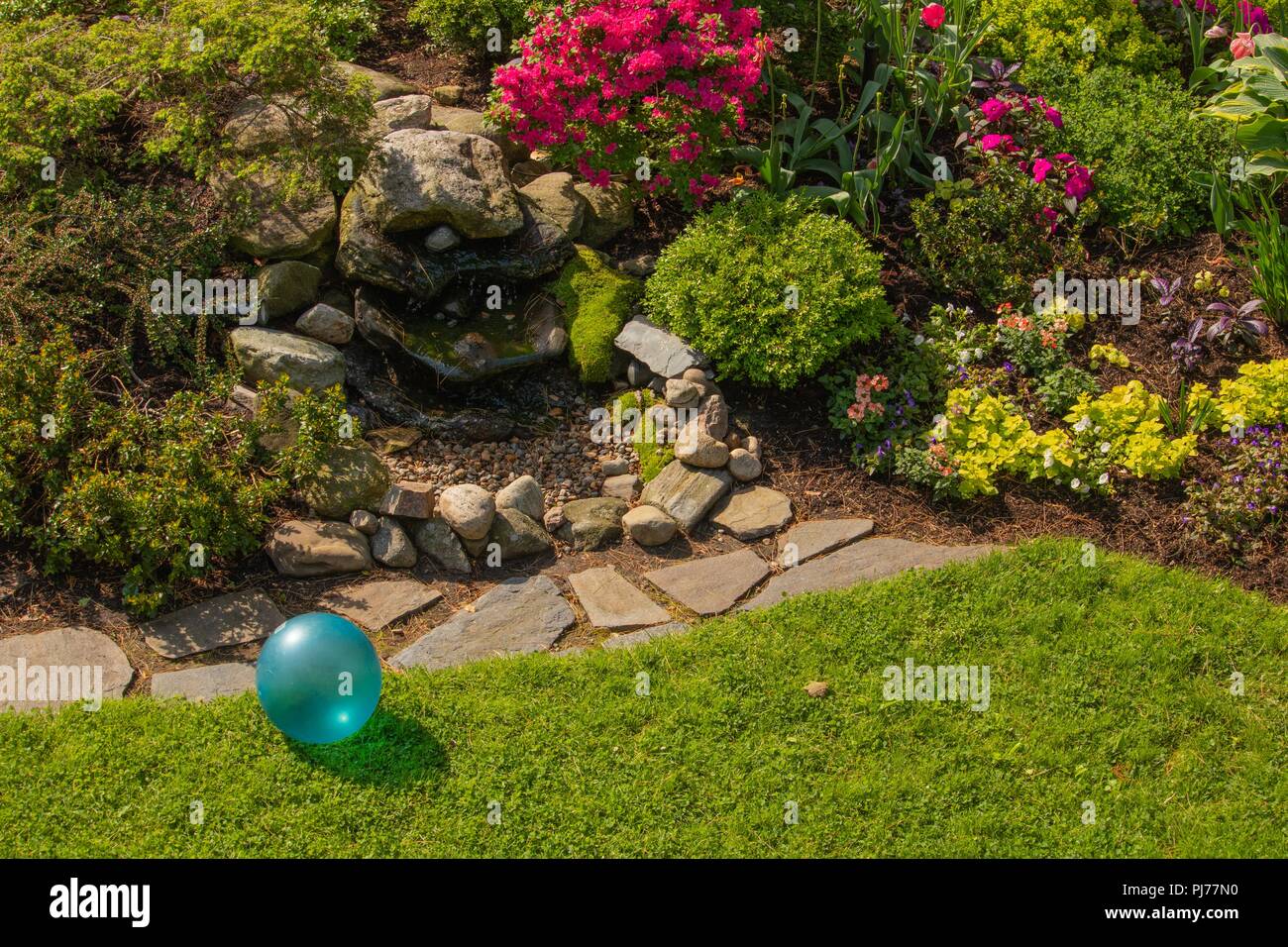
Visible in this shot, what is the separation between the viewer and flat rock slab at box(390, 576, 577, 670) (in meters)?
5.59

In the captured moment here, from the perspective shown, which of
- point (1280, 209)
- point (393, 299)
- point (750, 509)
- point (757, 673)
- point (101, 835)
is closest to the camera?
point (101, 835)

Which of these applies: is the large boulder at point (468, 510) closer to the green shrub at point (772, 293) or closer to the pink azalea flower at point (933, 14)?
the green shrub at point (772, 293)

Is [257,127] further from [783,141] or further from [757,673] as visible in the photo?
[757,673]

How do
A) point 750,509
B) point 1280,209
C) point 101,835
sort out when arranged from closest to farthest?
point 101,835 → point 750,509 → point 1280,209

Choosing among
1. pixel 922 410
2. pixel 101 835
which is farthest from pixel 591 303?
pixel 101 835

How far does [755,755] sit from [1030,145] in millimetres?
4871

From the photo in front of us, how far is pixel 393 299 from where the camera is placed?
699 cm

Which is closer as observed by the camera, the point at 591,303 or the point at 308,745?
the point at 308,745

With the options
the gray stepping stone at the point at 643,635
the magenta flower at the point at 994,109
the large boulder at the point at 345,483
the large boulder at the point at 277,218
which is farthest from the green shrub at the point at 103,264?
the magenta flower at the point at 994,109

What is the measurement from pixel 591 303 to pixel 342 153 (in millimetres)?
1715

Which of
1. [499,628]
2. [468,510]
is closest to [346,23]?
[468,510]

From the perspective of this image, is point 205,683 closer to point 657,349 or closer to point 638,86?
point 657,349

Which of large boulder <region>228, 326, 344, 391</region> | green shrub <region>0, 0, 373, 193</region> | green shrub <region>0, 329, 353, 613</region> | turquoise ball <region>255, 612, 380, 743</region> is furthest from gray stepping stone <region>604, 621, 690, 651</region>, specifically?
green shrub <region>0, 0, 373, 193</region>

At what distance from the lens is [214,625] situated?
566 centimetres
